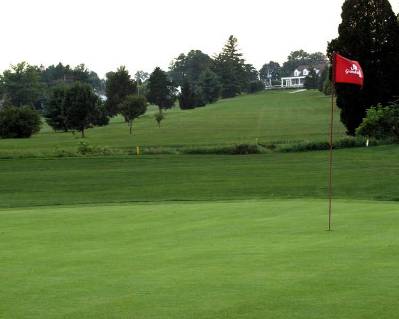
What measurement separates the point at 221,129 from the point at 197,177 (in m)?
50.4

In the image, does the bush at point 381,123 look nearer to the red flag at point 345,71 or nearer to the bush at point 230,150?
the bush at point 230,150

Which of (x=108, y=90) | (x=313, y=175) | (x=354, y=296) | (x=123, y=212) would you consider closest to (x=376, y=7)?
(x=313, y=175)

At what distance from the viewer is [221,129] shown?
8669cm

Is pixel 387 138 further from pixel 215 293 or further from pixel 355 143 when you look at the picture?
pixel 215 293

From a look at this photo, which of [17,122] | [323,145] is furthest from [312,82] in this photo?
[323,145]

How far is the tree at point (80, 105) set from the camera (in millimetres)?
78000

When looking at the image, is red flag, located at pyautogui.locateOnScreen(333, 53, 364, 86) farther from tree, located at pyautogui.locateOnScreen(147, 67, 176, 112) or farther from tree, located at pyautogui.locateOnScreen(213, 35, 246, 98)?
tree, located at pyautogui.locateOnScreen(213, 35, 246, 98)

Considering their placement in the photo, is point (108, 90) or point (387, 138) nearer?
point (387, 138)

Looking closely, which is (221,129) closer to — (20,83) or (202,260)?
(20,83)

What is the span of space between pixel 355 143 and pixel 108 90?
2538 inches

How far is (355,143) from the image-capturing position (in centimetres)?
5366

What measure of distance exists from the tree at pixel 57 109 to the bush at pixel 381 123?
135 ft

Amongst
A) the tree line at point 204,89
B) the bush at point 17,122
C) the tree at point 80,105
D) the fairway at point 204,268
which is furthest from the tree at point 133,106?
the fairway at point 204,268

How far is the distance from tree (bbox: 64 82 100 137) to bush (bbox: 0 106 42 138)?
8168 mm
